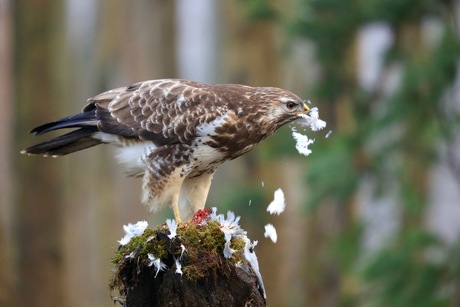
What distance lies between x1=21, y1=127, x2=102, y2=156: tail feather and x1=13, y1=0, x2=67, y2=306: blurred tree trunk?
555 cm

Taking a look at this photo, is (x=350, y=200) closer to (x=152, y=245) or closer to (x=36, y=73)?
(x=36, y=73)

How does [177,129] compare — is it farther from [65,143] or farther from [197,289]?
[197,289]

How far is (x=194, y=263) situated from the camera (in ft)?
19.1

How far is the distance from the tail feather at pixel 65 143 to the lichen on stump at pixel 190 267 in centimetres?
138

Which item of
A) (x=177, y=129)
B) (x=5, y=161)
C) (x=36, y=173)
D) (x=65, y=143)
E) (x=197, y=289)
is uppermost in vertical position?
(x=177, y=129)

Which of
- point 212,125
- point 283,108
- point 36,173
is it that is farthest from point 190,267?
point 36,173

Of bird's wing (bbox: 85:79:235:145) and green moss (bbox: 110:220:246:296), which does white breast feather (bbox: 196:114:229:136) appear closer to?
bird's wing (bbox: 85:79:235:145)

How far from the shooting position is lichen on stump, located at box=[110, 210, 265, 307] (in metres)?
5.79

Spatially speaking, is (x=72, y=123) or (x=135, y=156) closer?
(x=72, y=123)

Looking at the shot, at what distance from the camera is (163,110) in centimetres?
717

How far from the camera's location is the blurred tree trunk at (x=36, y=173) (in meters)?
12.9

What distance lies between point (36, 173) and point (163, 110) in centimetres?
630

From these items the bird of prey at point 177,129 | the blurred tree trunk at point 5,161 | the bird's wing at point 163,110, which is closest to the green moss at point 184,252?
the bird of prey at point 177,129

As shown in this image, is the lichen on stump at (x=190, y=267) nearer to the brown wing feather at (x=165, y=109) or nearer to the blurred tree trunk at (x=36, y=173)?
the brown wing feather at (x=165, y=109)
